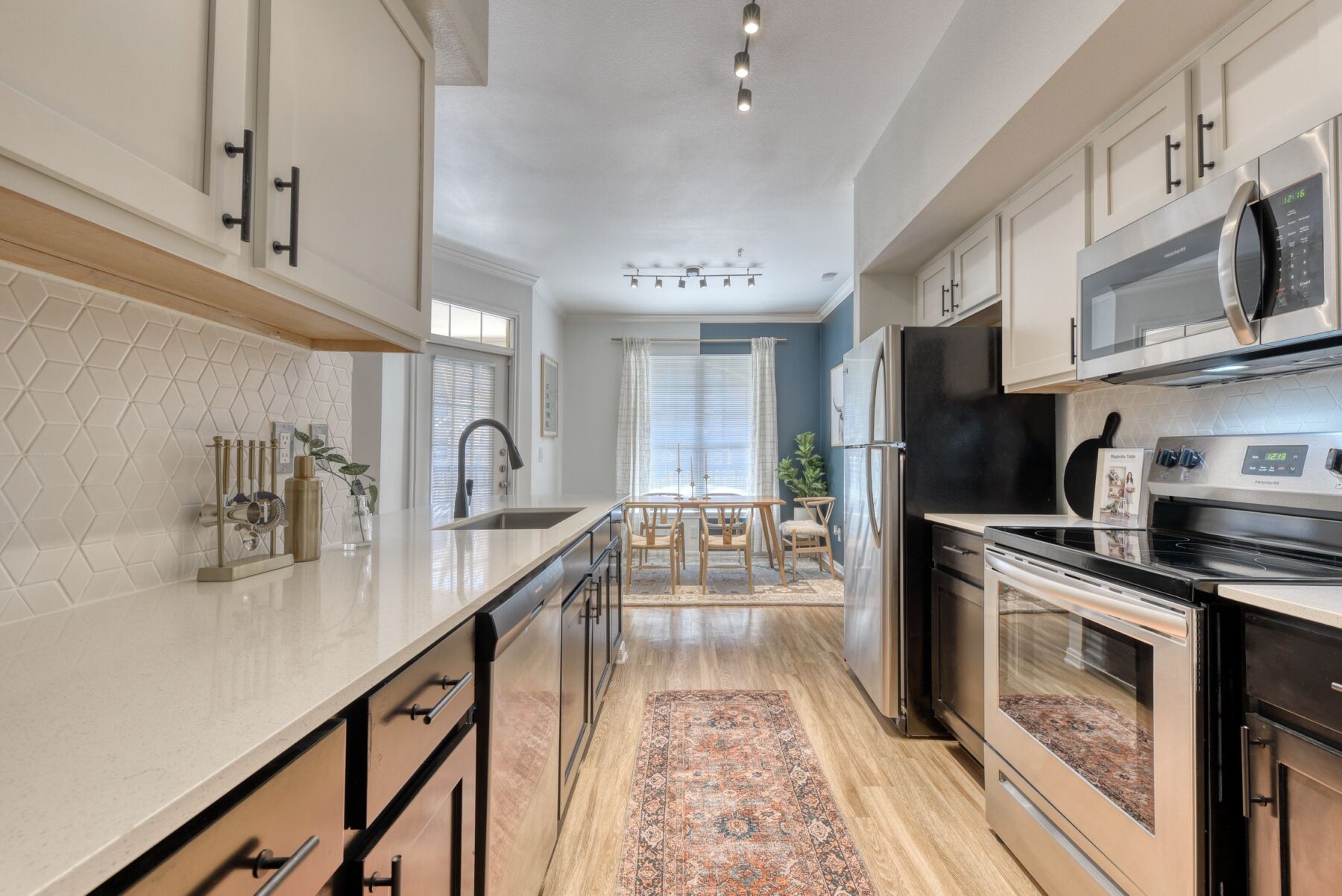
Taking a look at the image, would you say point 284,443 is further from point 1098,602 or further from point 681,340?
point 681,340

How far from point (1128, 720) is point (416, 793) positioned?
4.60 feet

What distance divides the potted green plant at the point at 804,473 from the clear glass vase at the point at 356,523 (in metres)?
5.07

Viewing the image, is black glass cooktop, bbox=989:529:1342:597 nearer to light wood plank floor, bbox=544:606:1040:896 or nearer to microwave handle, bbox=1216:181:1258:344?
microwave handle, bbox=1216:181:1258:344

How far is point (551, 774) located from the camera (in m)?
1.59

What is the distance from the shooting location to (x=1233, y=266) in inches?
49.6

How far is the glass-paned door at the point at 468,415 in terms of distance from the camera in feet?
15.4

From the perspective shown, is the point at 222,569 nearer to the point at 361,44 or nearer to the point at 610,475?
the point at 361,44

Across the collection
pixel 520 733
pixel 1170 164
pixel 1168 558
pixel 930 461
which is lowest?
pixel 520 733

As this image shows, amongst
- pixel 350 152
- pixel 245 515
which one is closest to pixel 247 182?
pixel 350 152

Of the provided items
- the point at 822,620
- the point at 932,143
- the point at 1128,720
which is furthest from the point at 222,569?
the point at 822,620

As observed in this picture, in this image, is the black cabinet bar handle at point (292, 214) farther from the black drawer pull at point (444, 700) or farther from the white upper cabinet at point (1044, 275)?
the white upper cabinet at point (1044, 275)

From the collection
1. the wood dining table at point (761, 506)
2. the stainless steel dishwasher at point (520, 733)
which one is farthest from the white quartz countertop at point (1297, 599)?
the wood dining table at point (761, 506)

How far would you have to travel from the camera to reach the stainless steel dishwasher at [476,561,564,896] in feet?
3.50

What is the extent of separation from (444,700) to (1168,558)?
58.7 inches
